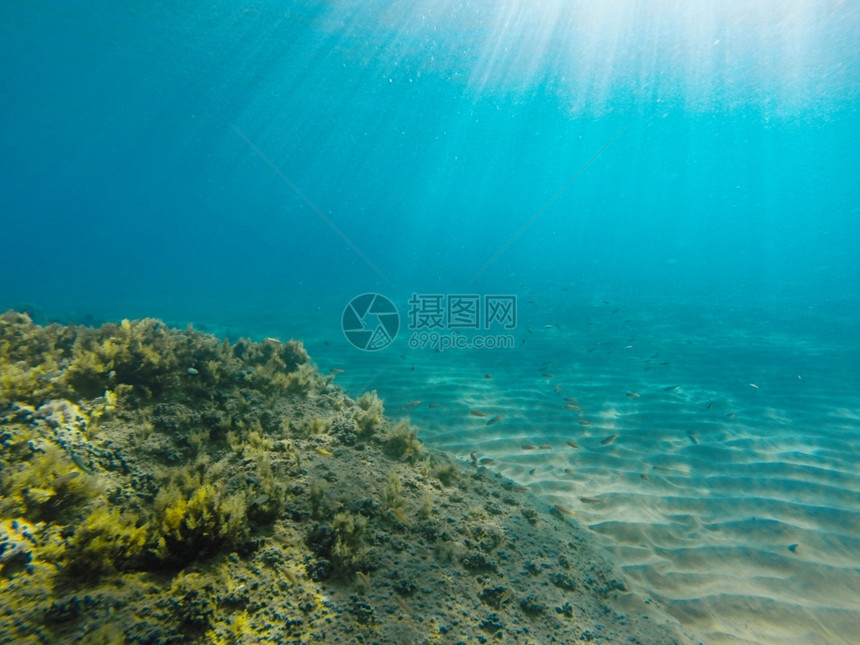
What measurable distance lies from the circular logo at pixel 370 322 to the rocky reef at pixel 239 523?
910cm

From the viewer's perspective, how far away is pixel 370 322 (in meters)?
18.5

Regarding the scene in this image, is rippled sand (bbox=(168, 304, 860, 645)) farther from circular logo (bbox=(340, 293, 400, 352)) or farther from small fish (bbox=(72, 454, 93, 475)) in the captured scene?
small fish (bbox=(72, 454, 93, 475))

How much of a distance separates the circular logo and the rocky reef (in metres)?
9.10

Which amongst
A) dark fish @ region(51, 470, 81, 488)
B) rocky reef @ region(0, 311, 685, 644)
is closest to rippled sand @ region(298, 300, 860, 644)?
rocky reef @ region(0, 311, 685, 644)

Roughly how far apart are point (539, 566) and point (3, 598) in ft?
11.3

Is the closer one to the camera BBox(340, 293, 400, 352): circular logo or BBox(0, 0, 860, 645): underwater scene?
BBox(0, 0, 860, 645): underwater scene

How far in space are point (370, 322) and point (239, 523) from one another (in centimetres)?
1617

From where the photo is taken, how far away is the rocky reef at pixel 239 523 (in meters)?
2.07

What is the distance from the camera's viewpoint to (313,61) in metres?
29.8

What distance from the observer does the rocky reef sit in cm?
207

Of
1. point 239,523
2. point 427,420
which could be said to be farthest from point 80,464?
point 427,420

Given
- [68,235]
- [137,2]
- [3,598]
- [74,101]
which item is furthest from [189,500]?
[68,235]

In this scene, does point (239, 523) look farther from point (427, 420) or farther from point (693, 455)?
point (693, 455)

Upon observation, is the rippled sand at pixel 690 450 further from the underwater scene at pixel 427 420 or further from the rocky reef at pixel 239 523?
the rocky reef at pixel 239 523
